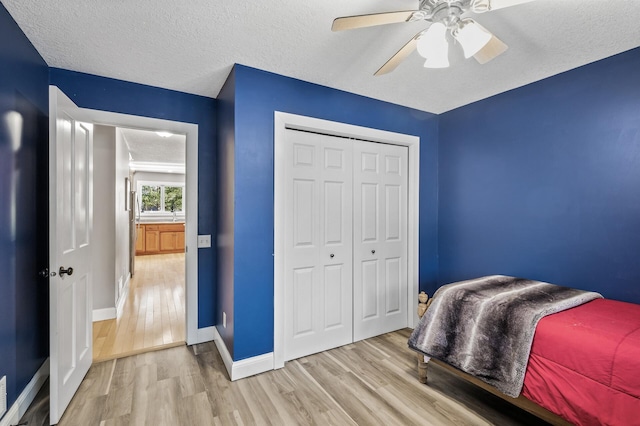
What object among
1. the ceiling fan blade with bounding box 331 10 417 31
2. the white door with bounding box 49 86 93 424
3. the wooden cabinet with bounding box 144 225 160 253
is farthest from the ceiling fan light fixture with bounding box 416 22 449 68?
the wooden cabinet with bounding box 144 225 160 253

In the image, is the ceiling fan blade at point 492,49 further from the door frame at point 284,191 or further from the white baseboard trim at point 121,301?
the white baseboard trim at point 121,301

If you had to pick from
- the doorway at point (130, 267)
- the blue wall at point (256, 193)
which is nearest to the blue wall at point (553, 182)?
the blue wall at point (256, 193)

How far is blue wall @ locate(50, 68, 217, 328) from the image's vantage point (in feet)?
7.88

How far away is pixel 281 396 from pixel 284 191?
1.52 meters

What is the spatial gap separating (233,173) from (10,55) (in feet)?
4.57

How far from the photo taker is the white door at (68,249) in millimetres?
1724

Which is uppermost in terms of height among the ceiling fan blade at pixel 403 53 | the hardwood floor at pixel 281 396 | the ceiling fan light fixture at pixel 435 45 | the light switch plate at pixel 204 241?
the ceiling fan blade at pixel 403 53

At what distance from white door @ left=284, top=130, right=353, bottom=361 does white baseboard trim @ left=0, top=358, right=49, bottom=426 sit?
1681 millimetres

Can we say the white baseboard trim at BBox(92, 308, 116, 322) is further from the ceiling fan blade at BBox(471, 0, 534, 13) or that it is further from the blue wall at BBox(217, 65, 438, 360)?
the ceiling fan blade at BBox(471, 0, 534, 13)

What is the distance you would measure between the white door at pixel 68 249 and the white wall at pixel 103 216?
125 centimetres

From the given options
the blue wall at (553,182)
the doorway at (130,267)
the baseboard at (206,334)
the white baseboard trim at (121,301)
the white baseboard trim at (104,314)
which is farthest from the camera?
the white baseboard trim at (121,301)

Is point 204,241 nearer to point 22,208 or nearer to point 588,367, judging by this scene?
point 22,208

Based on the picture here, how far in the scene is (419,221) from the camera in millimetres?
3283

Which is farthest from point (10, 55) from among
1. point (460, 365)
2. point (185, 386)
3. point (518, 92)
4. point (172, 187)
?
point (172, 187)
